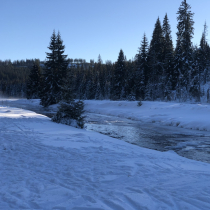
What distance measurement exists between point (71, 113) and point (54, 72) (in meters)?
20.3

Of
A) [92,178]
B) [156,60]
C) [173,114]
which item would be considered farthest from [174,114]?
[156,60]

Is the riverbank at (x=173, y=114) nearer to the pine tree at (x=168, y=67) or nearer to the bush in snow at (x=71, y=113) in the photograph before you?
the bush in snow at (x=71, y=113)

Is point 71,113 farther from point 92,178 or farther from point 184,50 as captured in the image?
point 184,50

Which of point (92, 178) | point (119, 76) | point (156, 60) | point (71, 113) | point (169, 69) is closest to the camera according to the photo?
point (92, 178)

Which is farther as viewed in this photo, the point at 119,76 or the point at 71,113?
the point at 119,76

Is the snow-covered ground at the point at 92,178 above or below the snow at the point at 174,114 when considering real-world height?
below

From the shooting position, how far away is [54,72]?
1233 inches

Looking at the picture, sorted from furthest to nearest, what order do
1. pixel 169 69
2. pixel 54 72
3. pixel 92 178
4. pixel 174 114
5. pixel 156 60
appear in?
1. pixel 156 60
2. pixel 169 69
3. pixel 54 72
4. pixel 174 114
5. pixel 92 178

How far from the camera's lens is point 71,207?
3100 mm

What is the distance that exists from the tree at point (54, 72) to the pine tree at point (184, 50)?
18469 mm

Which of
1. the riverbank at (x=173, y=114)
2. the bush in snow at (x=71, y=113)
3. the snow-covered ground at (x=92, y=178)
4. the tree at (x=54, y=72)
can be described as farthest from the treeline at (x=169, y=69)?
the snow-covered ground at (x=92, y=178)

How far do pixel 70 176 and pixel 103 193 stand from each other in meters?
1.04

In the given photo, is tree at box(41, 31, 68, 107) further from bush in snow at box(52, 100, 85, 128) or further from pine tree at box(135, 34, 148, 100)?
bush in snow at box(52, 100, 85, 128)

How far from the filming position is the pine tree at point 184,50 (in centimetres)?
3175
